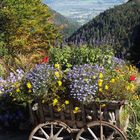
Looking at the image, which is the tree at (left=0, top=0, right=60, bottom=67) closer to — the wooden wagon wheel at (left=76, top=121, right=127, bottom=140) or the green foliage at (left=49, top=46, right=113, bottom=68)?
the green foliage at (left=49, top=46, right=113, bottom=68)

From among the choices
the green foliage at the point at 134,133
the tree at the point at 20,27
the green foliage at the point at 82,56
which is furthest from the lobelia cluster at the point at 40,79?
the tree at the point at 20,27

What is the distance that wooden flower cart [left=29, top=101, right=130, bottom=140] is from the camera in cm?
512

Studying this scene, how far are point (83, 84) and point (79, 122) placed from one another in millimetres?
505

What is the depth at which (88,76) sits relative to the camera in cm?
522

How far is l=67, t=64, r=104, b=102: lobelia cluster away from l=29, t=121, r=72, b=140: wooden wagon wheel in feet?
1.54

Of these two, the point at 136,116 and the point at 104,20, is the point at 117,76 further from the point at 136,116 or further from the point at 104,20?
the point at 104,20

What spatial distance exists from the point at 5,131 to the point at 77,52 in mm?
1795

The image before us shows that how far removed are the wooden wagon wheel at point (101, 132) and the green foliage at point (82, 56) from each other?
5.62ft

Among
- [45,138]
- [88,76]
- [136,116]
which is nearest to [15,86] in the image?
[45,138]

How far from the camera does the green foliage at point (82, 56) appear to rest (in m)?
7.18

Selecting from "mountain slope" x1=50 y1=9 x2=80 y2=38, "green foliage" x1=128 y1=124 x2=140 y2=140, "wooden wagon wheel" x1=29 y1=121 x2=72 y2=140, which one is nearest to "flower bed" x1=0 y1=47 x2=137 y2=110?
"wooden wagon wheel" x1=29 y1=121 x2=72 y2=140

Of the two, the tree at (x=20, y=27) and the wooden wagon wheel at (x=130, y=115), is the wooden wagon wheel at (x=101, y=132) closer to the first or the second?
the wooden wagon wheel at (x=130, y=115)

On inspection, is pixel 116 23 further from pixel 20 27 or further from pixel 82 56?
pixel 82 56

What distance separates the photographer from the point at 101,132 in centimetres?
512
